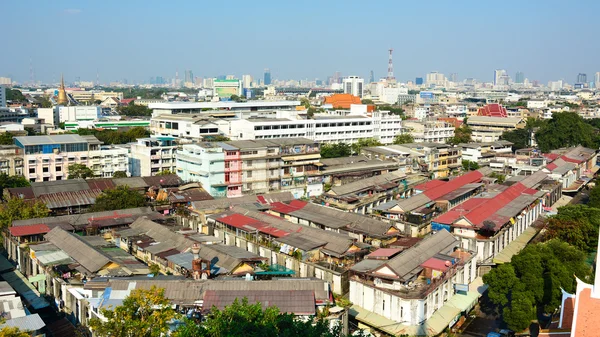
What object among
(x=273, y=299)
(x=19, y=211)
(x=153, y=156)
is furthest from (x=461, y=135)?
(x=273, y=299)

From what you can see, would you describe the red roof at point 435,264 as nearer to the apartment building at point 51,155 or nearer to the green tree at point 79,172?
the green tree at point 79,172

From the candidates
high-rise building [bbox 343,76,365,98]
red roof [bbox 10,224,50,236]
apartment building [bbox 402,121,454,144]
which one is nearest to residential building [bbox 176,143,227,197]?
red roof [bbox 10,224,50,236]

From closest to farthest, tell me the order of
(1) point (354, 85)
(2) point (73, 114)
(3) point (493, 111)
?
(2) point (73, 114) → (3) point (493, 111) → (1) point (354, 85)

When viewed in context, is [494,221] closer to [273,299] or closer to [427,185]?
[427,185]

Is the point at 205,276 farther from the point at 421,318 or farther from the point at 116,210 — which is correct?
the point at 116,210

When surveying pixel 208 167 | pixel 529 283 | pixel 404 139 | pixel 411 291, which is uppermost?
pixel 404 139

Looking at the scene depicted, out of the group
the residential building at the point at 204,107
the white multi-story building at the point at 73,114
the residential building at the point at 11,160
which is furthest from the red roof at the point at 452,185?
the white multi-story building at the point at 73,114

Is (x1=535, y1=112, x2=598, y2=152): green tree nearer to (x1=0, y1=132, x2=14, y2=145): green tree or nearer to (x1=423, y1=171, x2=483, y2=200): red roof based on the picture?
(x1=423, y1=171, x2=483, y2=200): red roof
